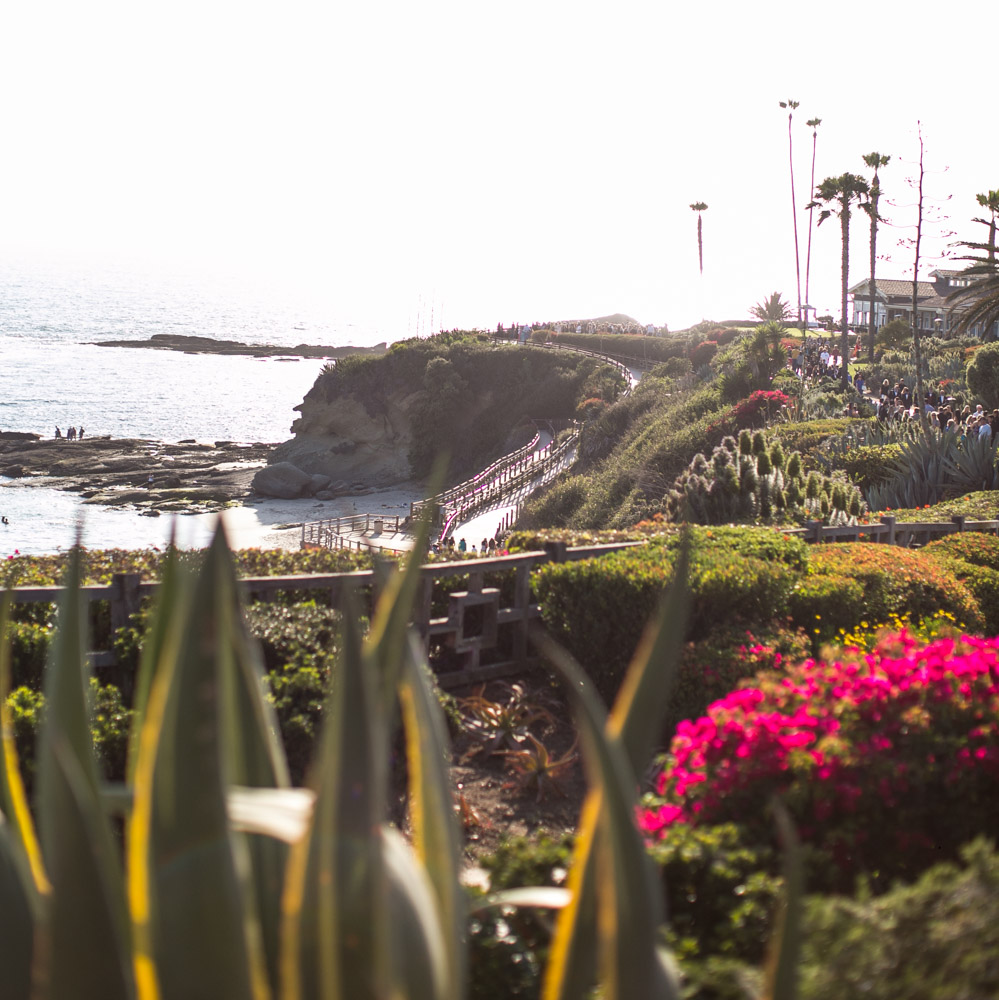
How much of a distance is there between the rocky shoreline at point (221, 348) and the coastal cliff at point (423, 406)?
74738 millimetres

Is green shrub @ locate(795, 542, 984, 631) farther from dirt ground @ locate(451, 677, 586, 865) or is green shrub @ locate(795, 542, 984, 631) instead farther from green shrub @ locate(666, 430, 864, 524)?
green shrub @ locate(666, 430, 864, 524)

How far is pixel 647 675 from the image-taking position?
2.22m

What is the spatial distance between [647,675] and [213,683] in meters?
0.98

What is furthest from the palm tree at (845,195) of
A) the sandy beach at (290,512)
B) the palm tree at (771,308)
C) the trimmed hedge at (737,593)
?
the trimmed hedge at (737,593)

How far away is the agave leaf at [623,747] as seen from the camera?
2.00 meters

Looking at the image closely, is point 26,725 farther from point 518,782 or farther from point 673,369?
point 673,369

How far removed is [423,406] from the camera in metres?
57.1

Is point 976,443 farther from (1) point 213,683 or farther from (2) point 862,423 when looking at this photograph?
(1) point 213,683

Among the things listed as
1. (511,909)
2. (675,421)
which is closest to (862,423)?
(675,421)

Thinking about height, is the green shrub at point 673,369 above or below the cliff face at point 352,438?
above

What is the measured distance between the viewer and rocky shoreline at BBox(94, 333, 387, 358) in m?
134

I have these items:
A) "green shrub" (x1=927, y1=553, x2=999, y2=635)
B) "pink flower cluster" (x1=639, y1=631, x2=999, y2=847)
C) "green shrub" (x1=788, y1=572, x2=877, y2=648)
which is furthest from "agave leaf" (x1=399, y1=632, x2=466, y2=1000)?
"green shrub" (x1=927, y1=553, x2=999, y2=635)

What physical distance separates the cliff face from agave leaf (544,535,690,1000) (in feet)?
175

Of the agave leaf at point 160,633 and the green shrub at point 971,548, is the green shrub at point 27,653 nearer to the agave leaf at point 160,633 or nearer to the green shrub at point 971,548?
the agave leaf at point 160,633
